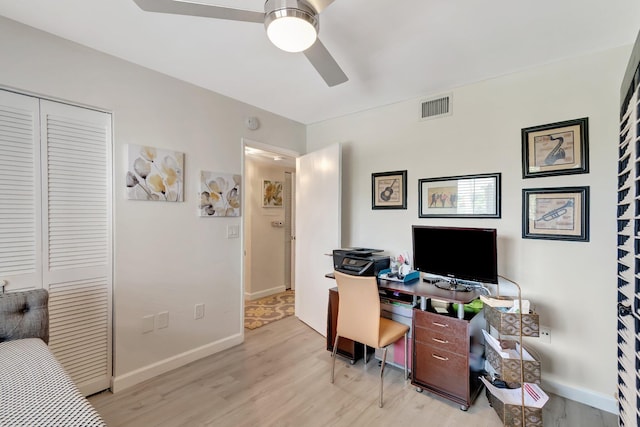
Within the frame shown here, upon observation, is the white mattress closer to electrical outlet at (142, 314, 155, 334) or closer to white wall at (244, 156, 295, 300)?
electrical outlet at (142, 314, 155, 334)

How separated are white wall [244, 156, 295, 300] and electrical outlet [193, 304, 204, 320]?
5.86 ft

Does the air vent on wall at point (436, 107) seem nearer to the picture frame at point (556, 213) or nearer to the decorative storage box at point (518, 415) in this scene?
the picture frame at point (556, 213)

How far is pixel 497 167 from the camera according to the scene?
237 cm

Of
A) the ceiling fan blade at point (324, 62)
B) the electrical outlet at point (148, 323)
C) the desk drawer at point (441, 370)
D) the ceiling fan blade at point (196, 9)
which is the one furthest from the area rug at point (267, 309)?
the ceiling fan blade at point (196, 9)

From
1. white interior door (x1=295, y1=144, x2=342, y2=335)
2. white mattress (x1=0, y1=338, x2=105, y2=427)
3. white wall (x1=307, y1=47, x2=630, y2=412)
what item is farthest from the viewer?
white interior door (x1=295, y1=144, x2=342, y2=335)

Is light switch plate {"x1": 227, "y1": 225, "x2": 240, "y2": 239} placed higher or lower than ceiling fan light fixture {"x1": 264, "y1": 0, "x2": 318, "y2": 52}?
lower

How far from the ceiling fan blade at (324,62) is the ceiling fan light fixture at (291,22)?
0.56 ft

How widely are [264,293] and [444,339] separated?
3.17m

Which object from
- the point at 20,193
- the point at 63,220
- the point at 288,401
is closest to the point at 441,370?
the point at 288,401

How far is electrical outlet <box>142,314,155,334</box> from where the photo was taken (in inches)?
90.8

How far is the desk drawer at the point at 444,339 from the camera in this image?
1989mm

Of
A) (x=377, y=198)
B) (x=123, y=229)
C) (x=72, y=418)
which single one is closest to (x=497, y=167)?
(x=377, y=198)

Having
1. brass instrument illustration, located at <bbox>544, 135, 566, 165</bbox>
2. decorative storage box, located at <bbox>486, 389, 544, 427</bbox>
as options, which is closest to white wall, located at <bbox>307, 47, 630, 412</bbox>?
brass instrument illustration, located at <bbox>544, 135, 566, 165</bbox>

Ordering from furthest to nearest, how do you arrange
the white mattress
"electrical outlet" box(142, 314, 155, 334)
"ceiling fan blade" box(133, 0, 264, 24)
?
"electrical outlet" box(142, 314, 155, 334) → "ceiling fan blade" box(133, 0, 264, 24) → the white mattress
